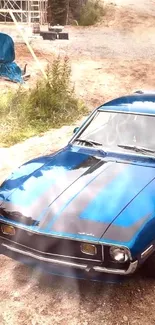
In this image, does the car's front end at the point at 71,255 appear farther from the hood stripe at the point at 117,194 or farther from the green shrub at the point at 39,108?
the green shrub at the point at 39,108

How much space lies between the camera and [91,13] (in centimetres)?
2250

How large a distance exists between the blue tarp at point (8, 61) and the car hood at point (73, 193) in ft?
26.9

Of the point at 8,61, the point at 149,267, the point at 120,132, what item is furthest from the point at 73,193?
the point at 8,61

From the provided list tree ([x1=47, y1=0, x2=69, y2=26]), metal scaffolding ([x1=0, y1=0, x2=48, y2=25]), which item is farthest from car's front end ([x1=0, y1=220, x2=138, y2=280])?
tree ([x1=47, y1=0, x2=69, y2=26])

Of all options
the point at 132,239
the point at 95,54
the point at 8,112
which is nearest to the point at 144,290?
the point at 132,239

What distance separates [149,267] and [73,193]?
1.03 metres

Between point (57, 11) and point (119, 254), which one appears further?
point (57, 11)

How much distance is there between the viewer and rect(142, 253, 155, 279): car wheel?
4090mm

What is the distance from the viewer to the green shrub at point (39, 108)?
9945 millimetres

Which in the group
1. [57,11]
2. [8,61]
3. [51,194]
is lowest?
[8,61]

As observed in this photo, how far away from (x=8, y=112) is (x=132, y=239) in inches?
277

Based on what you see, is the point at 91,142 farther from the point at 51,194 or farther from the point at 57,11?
the point at 57,11

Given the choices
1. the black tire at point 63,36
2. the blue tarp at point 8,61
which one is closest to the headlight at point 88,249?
the blue tarp at point 8,61

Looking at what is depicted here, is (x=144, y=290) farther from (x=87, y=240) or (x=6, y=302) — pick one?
(x=6, y=302)
